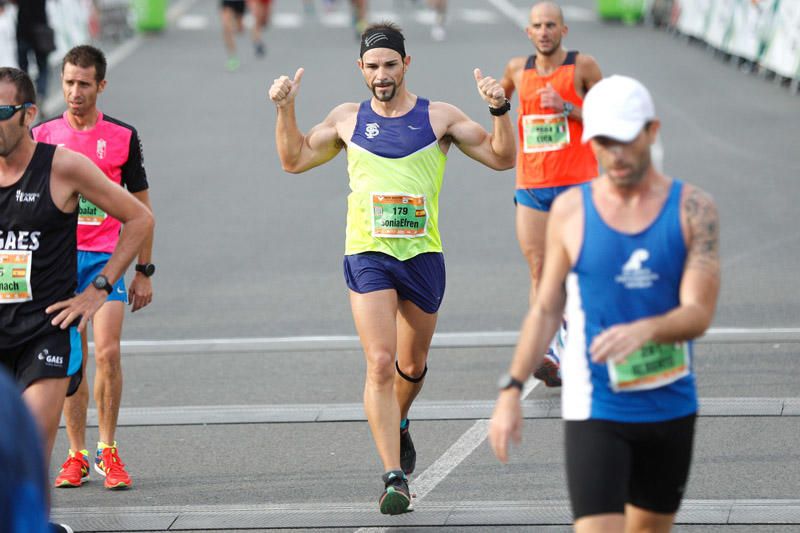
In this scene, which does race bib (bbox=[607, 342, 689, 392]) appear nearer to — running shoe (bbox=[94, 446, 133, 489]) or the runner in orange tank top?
running shoe (bbox=[94, 446, 133, 489])

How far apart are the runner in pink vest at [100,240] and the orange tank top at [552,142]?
8.76 feet

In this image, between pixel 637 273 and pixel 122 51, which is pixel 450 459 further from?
pixel 122 51

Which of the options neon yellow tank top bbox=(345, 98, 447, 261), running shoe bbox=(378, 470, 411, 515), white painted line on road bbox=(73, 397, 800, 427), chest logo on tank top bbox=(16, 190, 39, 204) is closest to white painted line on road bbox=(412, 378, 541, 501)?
white painted line on road bbox=(73, 397, 800, 427)

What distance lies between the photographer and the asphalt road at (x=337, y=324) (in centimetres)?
681

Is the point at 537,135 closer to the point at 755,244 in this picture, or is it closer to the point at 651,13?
the point at 755,244

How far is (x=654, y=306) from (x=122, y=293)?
352 cm

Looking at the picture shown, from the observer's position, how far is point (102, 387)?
712 centimetres

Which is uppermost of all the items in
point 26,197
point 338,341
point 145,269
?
point 26,197

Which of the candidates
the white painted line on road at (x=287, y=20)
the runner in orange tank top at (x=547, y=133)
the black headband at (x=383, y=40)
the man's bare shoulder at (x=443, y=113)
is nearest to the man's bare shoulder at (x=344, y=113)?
the black headband at (x=383, y=40)

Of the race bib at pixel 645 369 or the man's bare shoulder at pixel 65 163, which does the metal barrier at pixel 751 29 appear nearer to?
the man's bare shoulder at pixel 65 163

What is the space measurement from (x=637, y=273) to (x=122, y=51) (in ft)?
80.8

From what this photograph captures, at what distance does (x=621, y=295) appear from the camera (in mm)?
4434

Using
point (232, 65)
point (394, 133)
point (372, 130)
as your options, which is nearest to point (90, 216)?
point (372, 130)

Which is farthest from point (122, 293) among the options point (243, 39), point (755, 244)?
point (243, 39)
